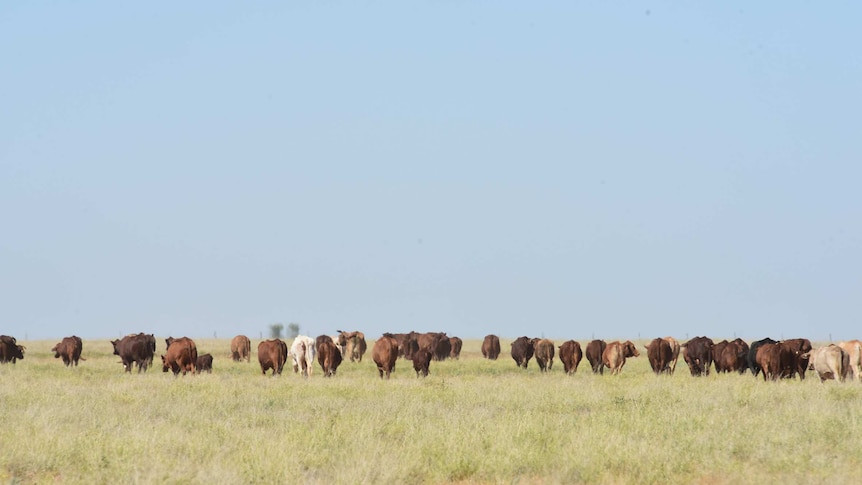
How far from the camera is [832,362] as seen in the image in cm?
2617

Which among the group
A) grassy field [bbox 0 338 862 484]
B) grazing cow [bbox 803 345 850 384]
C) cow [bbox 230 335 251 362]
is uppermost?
cow [bbox 230 335 251 362]

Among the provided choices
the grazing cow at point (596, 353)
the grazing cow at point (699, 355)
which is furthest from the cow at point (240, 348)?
the grazing cow at point (699, 355)

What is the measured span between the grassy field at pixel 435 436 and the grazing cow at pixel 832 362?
177 inches

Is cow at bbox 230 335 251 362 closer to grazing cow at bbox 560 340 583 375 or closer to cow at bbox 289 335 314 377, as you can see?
cow at bbox 289 335 314 377

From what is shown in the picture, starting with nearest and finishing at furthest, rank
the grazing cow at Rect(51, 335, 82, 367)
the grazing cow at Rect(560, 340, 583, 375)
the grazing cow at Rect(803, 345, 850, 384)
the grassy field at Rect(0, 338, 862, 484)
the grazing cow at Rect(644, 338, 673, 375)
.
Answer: the grassy field at Rect(0, 338, 862, 484) < the grazing cow at Rect(803, 345, 850, 384) < the grazing cow at Rect(644, 338, 673, 375) < the grazing cow at Rect(560, 340, 583, 375) < the grazing cow at Rect(51, 335, 82, 367)

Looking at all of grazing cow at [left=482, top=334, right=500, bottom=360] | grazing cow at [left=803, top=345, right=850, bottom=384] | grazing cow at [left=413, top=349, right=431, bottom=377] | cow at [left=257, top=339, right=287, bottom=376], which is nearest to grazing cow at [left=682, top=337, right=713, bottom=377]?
grazing cow at [left=803, top=345, right=850, bottom=384]

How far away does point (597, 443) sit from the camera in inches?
515

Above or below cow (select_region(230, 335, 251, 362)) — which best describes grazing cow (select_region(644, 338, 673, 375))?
below

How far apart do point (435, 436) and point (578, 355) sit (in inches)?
898

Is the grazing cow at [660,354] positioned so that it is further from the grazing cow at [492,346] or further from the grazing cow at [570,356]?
the grazing cow at [492,346]

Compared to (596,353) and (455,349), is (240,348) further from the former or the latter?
(596,353)

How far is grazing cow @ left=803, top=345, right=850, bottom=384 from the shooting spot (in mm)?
26156

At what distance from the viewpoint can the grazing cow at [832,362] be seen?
26156mm

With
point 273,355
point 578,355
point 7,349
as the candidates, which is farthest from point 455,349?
point 7,349
